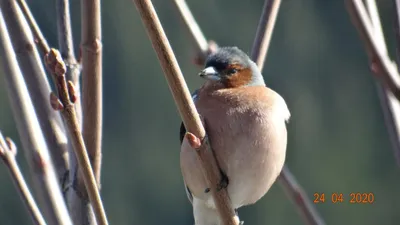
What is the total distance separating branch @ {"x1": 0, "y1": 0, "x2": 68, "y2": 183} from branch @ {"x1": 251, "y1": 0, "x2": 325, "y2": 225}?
63 cm

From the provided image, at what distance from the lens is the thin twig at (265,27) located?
2131 mm

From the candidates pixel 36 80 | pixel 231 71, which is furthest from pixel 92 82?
pixel 231 71

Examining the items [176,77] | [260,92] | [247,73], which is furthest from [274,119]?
[176,77]

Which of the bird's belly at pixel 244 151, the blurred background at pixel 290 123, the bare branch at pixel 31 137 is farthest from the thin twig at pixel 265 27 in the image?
the blurred background at pixel 290 123

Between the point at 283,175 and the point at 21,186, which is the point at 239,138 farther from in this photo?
the point at 21,186

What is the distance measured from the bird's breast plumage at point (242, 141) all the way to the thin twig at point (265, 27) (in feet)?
1.02

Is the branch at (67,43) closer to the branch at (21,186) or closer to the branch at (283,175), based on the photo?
the branch at (21,186)

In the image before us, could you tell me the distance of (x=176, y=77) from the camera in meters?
1.60

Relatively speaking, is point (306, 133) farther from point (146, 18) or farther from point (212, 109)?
point (146, 18)

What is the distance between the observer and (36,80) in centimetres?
215

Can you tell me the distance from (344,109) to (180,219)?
5.37 ft
